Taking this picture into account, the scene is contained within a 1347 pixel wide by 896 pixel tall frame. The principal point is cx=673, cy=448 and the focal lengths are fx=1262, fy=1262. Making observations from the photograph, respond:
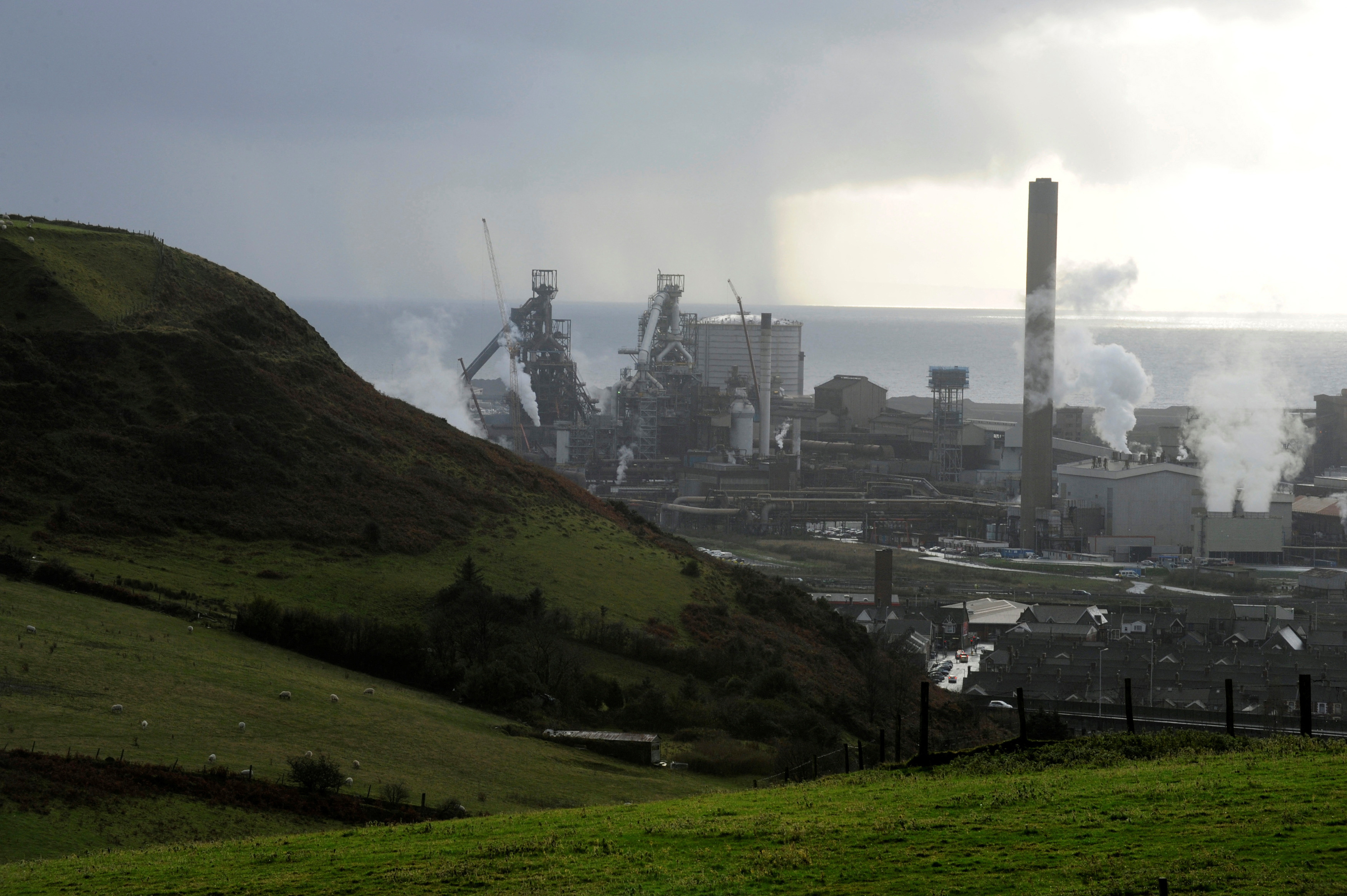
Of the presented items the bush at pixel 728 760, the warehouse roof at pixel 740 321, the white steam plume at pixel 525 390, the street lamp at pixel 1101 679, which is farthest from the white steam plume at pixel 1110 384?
the bush at pixel 728 760

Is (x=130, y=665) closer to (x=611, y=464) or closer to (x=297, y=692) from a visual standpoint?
(x=297, y=692)

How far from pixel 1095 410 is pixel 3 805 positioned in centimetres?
8742

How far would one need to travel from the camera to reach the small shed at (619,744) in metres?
21.5

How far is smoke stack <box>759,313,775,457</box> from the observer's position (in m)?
86.9

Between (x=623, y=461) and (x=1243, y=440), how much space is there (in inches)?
1555

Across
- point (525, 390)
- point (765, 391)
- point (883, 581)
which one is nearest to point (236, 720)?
point (883, 581)

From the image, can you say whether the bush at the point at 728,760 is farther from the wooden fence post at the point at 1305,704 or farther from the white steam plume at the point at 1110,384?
the white steam plume at the point at 1110,384

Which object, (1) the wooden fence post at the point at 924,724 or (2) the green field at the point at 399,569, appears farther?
(2) the green field at the point at 399,569

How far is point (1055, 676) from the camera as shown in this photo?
35.7 metres

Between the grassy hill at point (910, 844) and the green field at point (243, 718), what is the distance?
3820 millimetres

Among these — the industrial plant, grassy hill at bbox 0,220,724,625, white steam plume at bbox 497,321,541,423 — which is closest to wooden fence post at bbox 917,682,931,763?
grassy hill at bbox 0,220,724,625

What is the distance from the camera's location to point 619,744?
71.1 feet

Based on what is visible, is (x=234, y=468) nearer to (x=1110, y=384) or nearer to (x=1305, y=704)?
(x=1305, y=704)

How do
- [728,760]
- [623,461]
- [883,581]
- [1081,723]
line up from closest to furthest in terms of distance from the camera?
[728,760]
[1081,723]
[883,581]
[623,461]
